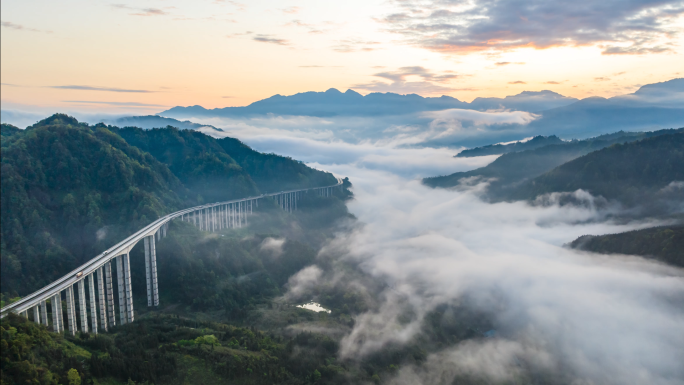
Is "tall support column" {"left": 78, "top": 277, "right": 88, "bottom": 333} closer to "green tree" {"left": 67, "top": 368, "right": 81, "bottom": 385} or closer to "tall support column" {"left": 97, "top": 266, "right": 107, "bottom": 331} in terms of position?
"tall support column" {"left": 97, "top": 266, "right": 107, "bottom": 331}

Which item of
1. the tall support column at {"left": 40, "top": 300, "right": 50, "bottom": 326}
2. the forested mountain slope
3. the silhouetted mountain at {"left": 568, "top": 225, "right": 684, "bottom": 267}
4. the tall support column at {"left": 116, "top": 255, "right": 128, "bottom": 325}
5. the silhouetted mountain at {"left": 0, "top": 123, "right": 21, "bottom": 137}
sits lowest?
the silhouetted mountain at {"left": 568, "top": 225, "right": 684, "bottom": 267}

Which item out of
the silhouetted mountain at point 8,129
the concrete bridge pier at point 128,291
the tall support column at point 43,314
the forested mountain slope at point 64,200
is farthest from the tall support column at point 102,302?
the silhouetted mountain at point 8,129

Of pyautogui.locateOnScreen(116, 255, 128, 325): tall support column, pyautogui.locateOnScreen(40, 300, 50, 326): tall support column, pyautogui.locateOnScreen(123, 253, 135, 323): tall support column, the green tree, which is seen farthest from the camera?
pyautogui.locateOnScreen(123, 253, 135, 323): tall support column

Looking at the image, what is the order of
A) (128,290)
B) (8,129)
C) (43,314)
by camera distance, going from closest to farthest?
(43,314)
(128,290)
(8,129)

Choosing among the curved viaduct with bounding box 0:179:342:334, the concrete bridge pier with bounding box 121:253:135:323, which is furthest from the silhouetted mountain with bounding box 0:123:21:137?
the concrete bridge pier with bounding box 121:253:135:323

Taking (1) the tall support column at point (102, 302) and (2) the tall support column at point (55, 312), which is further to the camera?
(1) the tall support column at point (102, 302)

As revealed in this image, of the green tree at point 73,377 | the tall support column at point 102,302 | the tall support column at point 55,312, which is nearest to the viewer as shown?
the green tree at point 73,377

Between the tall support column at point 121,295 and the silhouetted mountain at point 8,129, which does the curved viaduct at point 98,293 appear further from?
the silhouetted mountain at point 8,129

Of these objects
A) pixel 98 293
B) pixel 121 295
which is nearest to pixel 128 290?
pixel 121 295

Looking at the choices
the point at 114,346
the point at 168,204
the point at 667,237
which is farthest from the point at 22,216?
the point at 667,237

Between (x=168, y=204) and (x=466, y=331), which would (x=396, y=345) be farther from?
(x=168, y=204)

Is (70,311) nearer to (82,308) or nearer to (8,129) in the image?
(82,308)
